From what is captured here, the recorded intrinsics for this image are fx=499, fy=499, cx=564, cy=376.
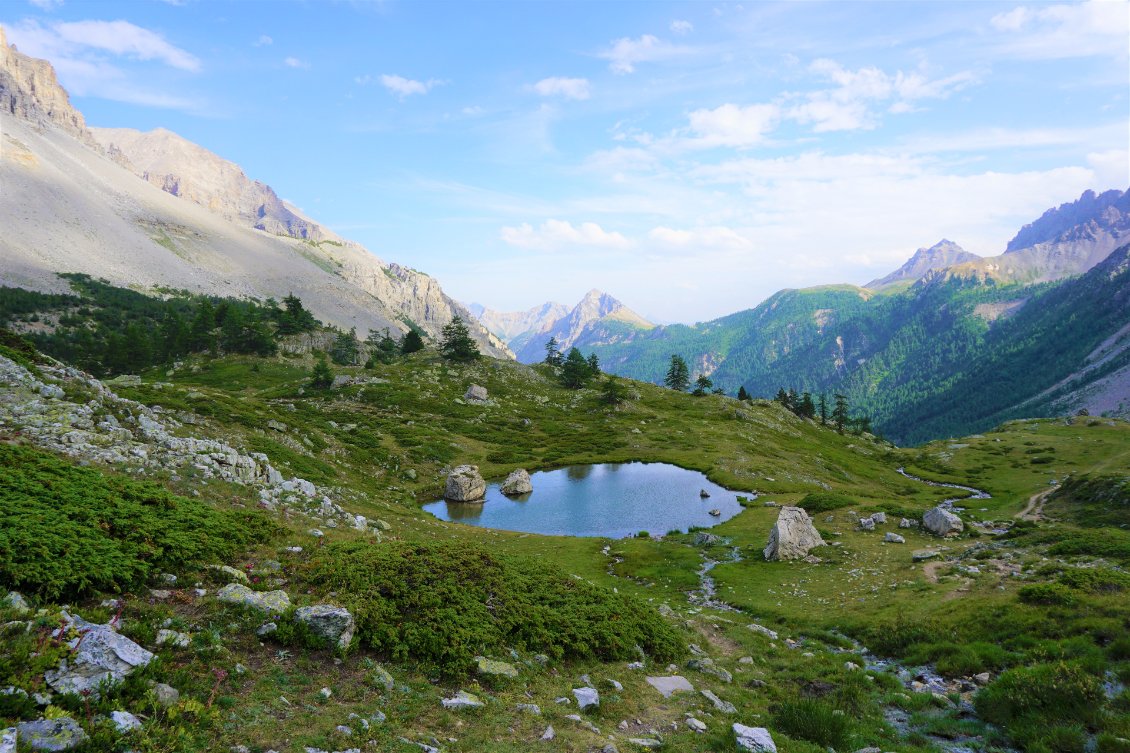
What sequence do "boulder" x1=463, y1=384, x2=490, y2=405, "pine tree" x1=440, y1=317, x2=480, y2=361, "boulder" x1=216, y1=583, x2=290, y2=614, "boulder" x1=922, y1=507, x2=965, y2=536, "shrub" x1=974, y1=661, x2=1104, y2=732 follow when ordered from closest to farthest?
1. "boulder" x1=216, y1=583, x2=290, y2=614
2. "shrub" x1=974, y1=661, x2=1104, y2=732
3. "boulder" x1=922, y1=507, x2=965, y2=536
4. "boulder" x1=463, y1=384, x2=490, y2=405
5. "pine tree" x1=440, y1=317, x2=480, y2=361

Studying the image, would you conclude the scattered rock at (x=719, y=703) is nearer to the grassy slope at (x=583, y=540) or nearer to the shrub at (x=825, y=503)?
the grassy slope at (x=583, y=540)

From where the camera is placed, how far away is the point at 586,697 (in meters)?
14.1

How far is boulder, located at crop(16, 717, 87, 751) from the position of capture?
23.5 feet

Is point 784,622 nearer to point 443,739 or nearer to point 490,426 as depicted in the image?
point 443,739

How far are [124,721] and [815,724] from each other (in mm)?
16183

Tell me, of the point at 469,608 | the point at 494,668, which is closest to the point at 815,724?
the point at 494,668

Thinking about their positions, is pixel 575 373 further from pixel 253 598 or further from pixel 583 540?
pixel 253 598

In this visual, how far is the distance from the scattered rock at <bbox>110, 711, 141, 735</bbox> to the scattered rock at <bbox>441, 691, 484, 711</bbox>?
621cm

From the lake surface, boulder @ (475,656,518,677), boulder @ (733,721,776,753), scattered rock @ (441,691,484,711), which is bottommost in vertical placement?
the lake surface

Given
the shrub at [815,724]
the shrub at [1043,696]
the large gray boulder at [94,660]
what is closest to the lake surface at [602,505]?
the shrub at [815,724]

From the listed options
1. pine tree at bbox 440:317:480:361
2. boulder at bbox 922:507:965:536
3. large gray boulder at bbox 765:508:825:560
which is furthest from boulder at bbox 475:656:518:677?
pine tree at bbox 440:317:480:361

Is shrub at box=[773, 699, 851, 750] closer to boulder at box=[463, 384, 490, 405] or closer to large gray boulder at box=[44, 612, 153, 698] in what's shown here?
large gray boulder at box=[44, 612, 153, 698]

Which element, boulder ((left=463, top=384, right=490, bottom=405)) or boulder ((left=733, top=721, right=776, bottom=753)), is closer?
boulder ((left=733, top=721, right=776, bottom=753))

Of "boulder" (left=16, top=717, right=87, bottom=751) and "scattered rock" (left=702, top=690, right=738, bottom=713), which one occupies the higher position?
"boulder" (left=16, top=717, right=87, bottom=751)
